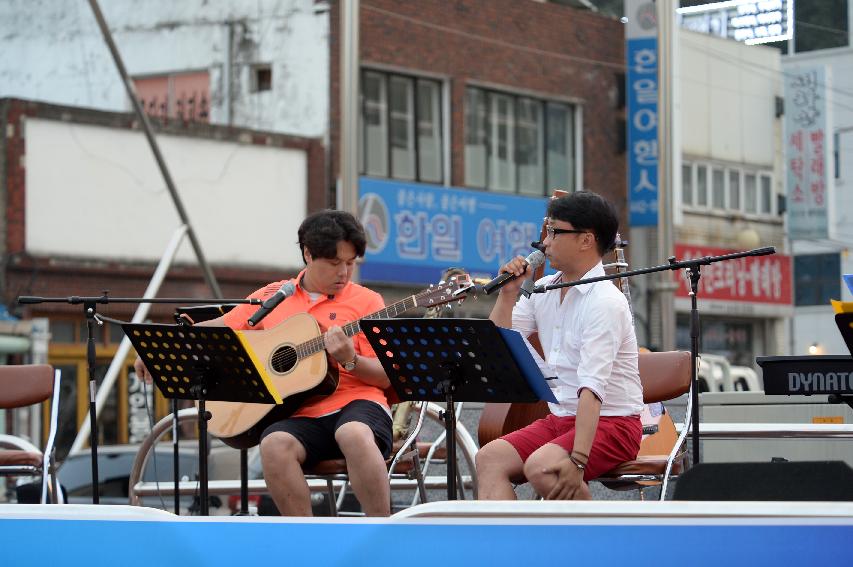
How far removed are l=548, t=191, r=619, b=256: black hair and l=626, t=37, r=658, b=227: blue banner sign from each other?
2035 cm

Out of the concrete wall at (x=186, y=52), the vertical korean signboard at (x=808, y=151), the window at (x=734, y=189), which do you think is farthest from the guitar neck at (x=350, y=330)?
the vertical korean signboard at (x=808, y=151)

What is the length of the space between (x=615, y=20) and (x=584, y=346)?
74.9ft

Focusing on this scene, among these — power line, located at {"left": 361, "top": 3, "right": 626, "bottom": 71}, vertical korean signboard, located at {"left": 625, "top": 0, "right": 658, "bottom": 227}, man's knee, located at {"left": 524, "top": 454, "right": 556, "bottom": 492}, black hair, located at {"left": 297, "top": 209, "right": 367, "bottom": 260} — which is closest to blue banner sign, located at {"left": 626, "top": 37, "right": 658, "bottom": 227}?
vertical korean signboard, located at {"left": 625, "top": 0, "right": 658, "bottom": 227}

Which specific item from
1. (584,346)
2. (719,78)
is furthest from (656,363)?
(719,78)

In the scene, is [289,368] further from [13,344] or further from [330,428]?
[13,344]

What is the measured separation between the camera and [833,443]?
7562 mm

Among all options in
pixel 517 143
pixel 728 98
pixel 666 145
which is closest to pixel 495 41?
pixel 517 143

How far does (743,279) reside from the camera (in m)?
28.6

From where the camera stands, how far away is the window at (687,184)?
28422mm

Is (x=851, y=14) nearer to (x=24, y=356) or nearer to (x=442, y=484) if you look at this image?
(x=24, y=356)

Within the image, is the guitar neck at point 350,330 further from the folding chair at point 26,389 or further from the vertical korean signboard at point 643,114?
the vertical korean signboard at point 643,114

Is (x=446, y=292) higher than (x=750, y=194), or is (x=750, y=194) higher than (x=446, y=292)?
(x=750, y=194)

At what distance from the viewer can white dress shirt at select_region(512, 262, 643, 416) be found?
4.88 m

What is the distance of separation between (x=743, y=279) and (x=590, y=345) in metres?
24.3
